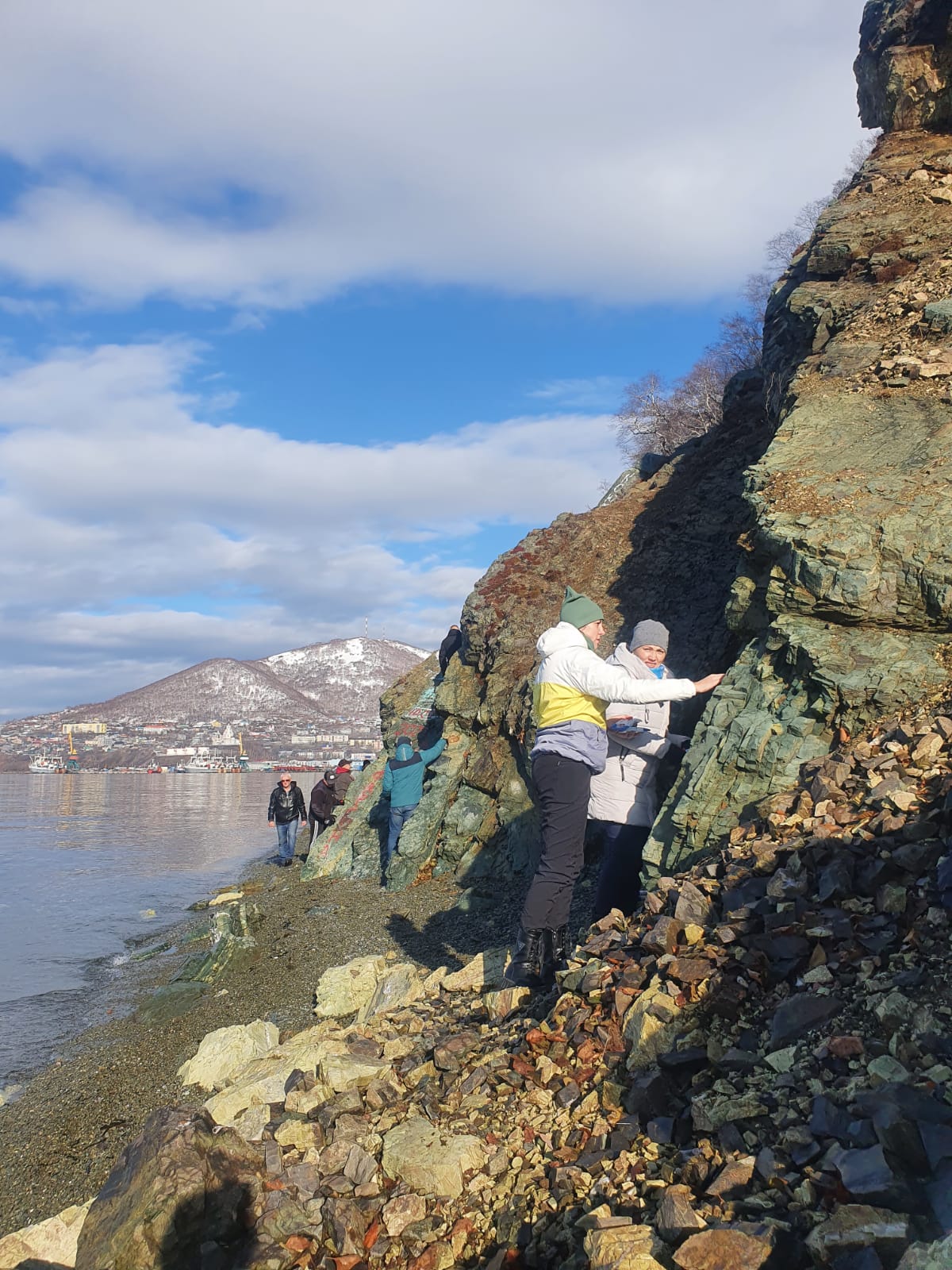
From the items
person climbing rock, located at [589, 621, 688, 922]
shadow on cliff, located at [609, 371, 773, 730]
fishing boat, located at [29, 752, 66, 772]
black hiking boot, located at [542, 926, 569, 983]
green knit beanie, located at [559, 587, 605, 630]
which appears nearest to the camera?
black hiking boot, located at [542, 926, 569, 983]

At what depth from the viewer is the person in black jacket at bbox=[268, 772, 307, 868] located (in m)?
20.7

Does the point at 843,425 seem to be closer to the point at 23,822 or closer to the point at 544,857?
the point at 544,857

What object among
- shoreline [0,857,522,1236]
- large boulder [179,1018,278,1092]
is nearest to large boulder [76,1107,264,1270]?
shoreline [0,857,522,1236]

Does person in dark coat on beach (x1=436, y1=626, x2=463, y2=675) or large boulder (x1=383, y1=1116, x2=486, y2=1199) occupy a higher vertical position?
person in dark coat on beach (x1=436, y1=626, x2=463, y2=675)

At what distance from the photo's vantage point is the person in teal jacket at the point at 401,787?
14148 mm

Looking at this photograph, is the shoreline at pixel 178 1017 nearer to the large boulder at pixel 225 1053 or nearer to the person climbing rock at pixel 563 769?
the large boulder at pixel 225 1053

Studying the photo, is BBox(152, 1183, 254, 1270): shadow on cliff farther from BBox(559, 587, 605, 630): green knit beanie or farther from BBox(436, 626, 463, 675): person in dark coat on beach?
BBox(436, 626, 463, 675): person in dark coat on beach

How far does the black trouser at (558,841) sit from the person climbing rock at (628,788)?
0.98 m

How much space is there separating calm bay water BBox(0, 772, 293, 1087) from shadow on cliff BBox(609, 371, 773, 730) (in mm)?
9073

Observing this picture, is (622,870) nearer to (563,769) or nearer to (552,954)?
(552,954)

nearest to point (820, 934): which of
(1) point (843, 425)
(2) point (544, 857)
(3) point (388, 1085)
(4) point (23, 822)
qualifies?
(2) point (544, 857)

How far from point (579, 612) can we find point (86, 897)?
59.4 feet

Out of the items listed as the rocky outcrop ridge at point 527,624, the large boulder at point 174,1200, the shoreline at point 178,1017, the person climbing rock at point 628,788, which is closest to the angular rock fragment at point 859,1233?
the large boulder at point 174,1200

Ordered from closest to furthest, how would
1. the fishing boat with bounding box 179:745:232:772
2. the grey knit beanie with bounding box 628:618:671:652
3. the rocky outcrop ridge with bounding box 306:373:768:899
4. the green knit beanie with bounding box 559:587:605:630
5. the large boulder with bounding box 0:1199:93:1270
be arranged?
the large boulder with bounding box 0:1199:93:1270
the green knit beanie with bounding box 559:587:605:630
the grey knit beanie with bounding box 628:618:671:652
the rocky outcrop ridge with bounding box 306:373:768:899
the fishing boat with bounding box 179:745:232:772
